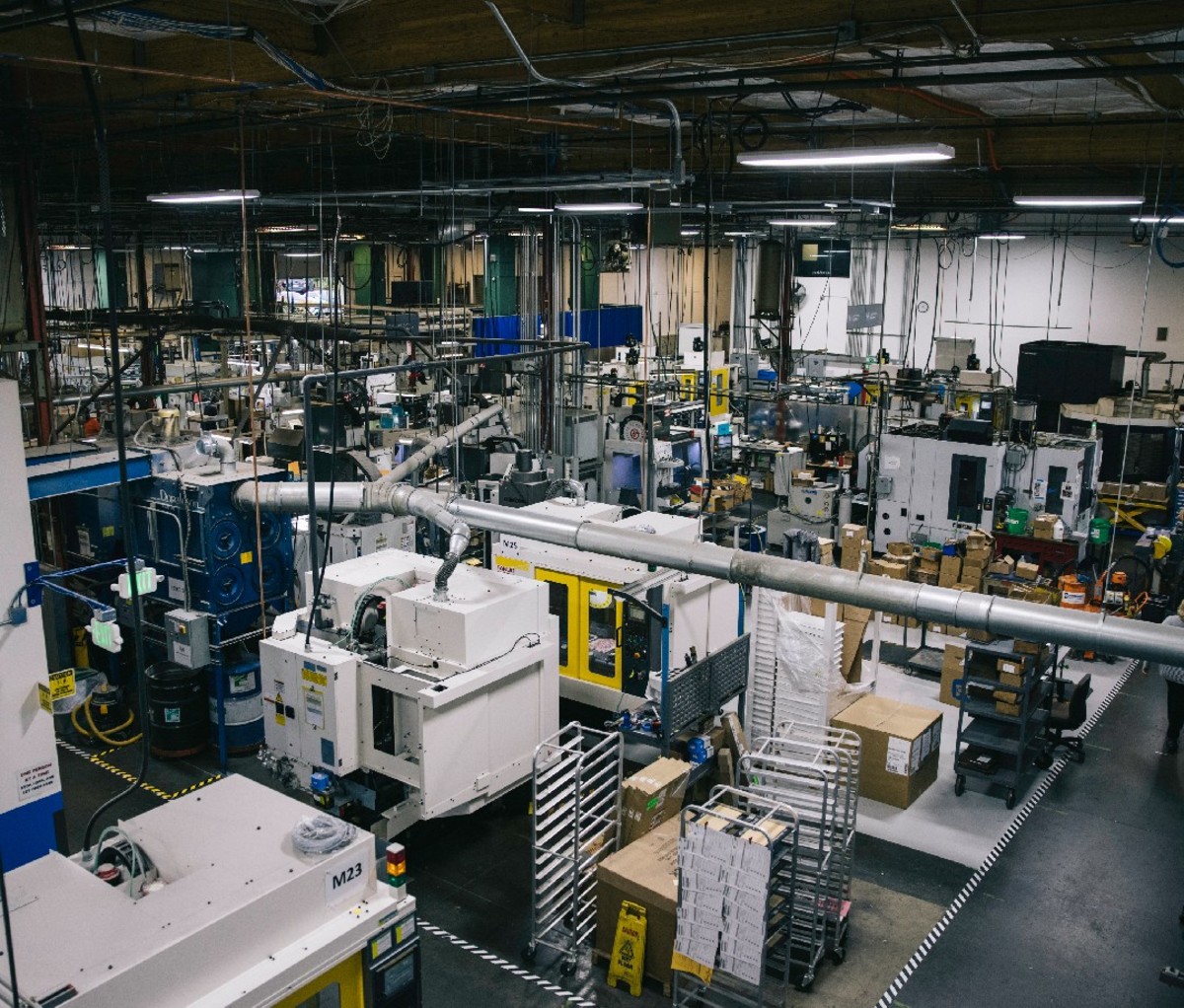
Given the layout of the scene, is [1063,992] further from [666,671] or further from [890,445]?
[890,445]

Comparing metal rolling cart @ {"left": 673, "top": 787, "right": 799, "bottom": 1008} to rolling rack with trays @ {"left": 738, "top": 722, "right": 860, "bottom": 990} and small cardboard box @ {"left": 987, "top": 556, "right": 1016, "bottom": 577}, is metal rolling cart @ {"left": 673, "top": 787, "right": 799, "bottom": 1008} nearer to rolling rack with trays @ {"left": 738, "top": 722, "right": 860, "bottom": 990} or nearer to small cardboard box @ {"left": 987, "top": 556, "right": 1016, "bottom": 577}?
rolling rack with trays @ {"left": 738, "top": 722, "right": 860, "bottom": 990}

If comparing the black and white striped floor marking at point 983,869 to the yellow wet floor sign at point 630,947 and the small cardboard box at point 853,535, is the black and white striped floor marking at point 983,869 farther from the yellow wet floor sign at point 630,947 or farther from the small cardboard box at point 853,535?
the small cardboard box at point 853,535

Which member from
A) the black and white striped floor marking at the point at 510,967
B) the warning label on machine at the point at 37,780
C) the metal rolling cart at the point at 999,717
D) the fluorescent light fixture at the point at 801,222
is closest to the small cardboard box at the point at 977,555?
the metal rolling cart at the point at 999,717

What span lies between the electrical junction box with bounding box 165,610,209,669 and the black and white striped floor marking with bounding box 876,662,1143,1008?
6.03 m

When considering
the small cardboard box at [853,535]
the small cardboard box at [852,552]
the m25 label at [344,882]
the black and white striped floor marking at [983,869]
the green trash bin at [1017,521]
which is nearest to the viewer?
the m25 label at [344,882]

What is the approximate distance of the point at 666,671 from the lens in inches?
304

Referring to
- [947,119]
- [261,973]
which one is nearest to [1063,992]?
[261,973]

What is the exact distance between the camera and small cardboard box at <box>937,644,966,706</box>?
10.7 meters

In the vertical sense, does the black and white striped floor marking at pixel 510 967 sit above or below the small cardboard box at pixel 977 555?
below

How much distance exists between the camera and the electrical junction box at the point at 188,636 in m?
8.94

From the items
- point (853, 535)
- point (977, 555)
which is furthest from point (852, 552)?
point (977, 555)

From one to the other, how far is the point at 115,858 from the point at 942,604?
3904mm

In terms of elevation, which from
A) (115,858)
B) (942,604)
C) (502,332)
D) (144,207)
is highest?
(144,207)

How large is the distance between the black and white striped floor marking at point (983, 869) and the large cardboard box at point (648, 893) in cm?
134
